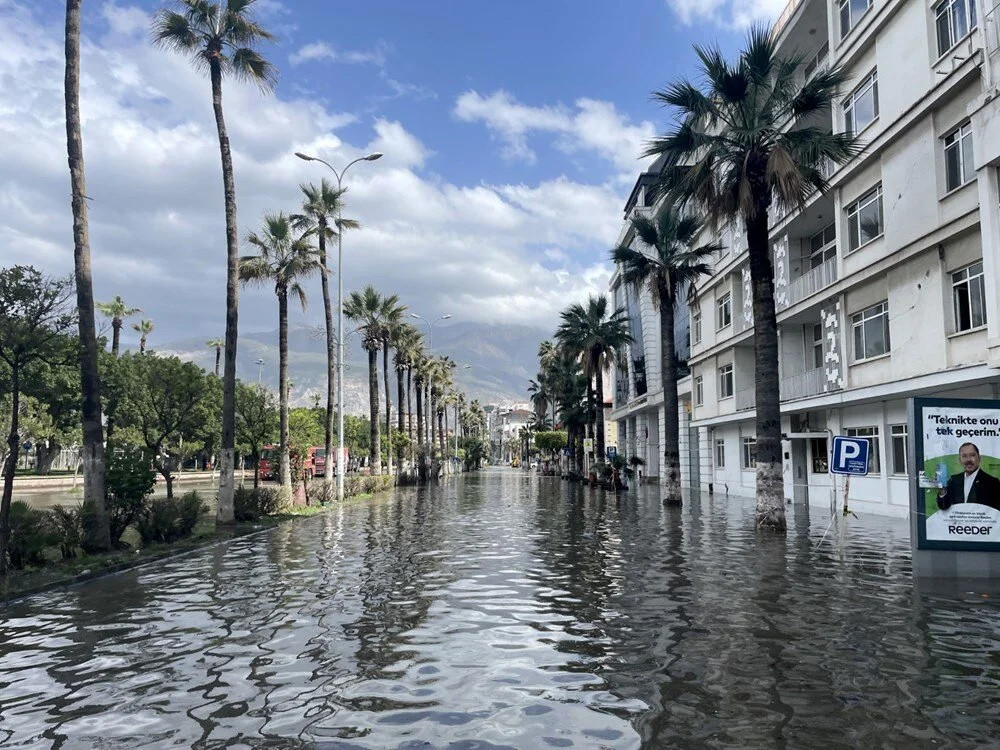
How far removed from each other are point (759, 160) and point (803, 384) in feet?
43.5

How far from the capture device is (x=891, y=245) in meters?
22.7

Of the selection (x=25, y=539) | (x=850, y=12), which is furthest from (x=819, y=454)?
(x=25, y=539)

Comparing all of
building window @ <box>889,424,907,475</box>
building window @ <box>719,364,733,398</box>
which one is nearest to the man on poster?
building window @ <box>889,424,907,475</box>

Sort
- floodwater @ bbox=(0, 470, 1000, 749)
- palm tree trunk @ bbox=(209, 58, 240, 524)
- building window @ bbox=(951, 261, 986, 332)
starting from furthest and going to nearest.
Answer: palm tree trunk @ bbox=(209, 58, 240, 524) < building window @ bbox=(951, 261, 986, 332) < floodwater @ bbox=(0, 470, 1000, 749)

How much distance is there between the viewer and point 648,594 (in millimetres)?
11016

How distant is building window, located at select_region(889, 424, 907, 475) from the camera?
78.8ft

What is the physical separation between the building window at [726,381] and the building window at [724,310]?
2.28 metres

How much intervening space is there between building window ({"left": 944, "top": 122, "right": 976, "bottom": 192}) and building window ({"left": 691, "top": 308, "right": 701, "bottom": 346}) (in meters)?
25.4

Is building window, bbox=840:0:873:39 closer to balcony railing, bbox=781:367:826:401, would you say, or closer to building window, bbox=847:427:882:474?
balcony railing, bbox=781:367:826:401

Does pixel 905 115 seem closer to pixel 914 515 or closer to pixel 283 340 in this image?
pixel 914 515

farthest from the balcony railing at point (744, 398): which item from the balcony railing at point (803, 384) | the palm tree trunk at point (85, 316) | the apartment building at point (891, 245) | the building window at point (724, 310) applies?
the palm tree trunk at point (85, 316)

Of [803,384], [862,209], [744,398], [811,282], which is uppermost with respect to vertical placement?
[862,209]

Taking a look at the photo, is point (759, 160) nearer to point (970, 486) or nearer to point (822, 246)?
point (970, 486)

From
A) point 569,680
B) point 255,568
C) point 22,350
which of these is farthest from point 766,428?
point 22,350
